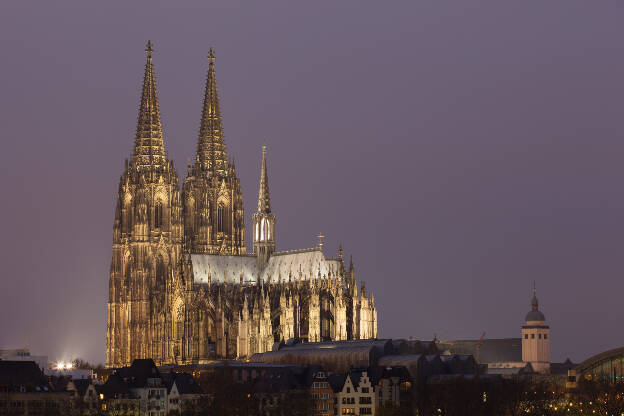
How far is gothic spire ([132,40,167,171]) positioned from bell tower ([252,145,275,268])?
14.6 meters

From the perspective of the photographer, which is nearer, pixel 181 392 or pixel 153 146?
pixel 181 392

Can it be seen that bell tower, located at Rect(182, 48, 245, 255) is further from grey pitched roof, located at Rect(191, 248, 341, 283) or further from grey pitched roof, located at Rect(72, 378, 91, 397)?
grey pitched roof, located at Rect(72, 378, 91, 397)

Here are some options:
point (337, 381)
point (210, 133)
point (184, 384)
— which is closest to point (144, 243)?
point (210, 133)

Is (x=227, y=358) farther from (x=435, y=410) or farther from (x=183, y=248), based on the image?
(x=435, y=410)

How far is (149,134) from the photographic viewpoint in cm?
18738

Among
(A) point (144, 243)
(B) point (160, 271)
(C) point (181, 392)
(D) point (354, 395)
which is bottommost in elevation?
(D) point (354, 395)

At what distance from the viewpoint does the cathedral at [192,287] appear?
177625 millimetres

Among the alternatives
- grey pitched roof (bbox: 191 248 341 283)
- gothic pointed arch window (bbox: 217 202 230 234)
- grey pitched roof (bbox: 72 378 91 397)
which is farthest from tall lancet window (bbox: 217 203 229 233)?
grey pitched roof (bbox: 72 378 91 397)

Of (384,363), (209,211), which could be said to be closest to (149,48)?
→ (209,211)

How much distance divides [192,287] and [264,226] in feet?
62.8

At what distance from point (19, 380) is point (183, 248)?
6550 cm

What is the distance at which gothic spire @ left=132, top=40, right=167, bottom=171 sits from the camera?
18662 cm

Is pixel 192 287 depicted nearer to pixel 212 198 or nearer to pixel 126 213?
pixel 126 213

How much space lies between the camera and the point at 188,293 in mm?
178000
